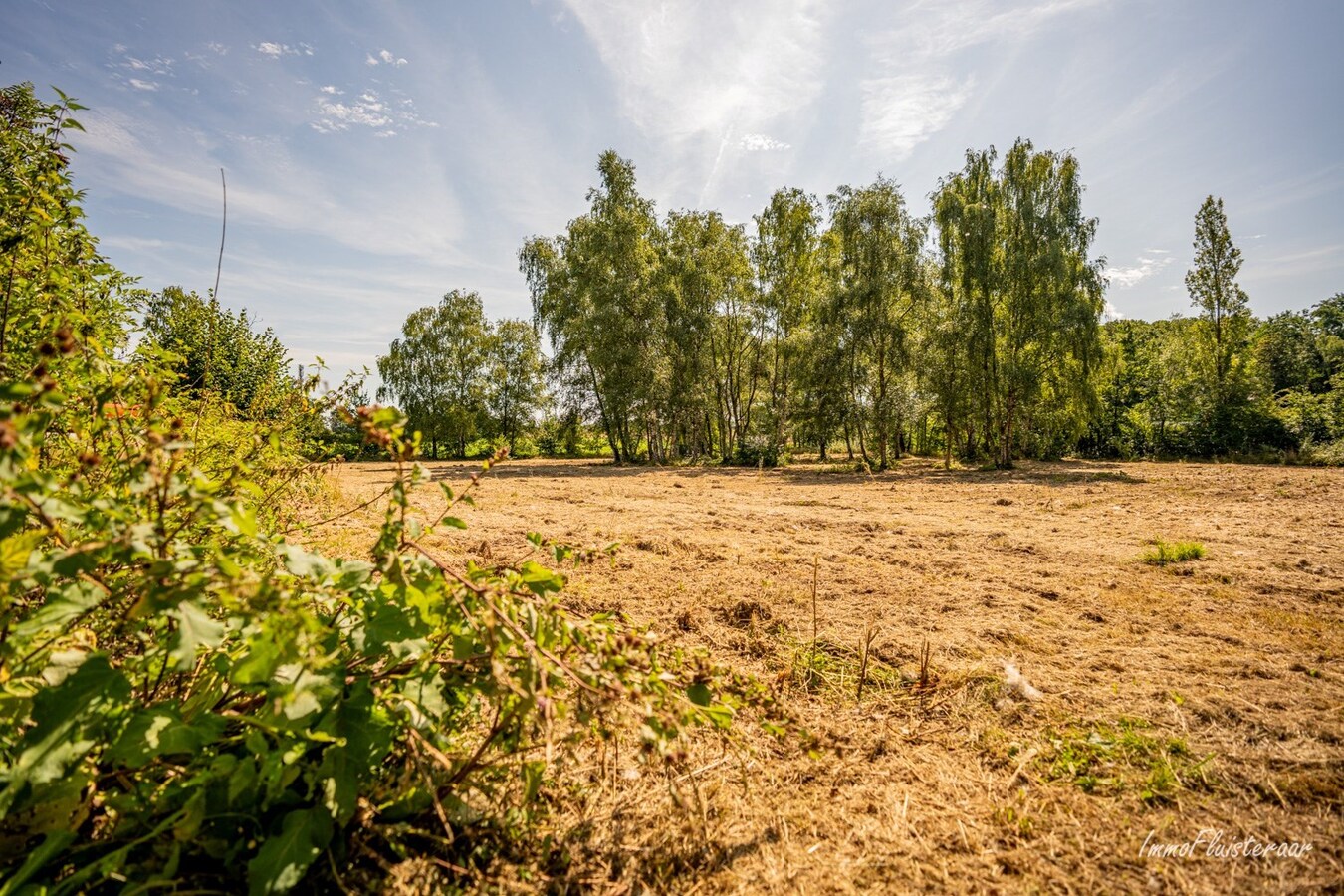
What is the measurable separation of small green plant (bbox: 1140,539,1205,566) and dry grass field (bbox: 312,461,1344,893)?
0.41ft

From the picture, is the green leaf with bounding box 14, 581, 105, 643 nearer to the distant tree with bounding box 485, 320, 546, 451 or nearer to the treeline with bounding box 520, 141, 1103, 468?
the treeline with bounding box 520, 141, 1103, 468

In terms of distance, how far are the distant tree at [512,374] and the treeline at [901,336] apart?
23.0 ft

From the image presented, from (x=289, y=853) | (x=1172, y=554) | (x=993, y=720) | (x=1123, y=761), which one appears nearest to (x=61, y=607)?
(x=289, y=853)

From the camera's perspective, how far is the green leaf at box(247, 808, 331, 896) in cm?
113

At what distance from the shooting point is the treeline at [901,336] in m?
20.1

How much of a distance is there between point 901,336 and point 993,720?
1945cm

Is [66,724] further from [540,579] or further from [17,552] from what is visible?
[540,579]

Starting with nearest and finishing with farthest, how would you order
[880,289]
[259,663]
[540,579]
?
[259,663] → [540,579] → [880,289]

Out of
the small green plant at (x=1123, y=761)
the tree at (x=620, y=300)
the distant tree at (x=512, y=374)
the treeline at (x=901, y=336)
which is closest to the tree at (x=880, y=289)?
the treeline at (x=901, y=336)

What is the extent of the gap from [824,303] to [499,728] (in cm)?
2120

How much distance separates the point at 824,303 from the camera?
20594 millimetres

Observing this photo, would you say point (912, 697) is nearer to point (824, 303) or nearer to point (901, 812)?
point (901, 812)

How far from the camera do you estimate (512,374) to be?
39031 millimetres

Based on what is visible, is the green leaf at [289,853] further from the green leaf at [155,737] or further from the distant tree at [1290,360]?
the distant tree at [1290,360]
